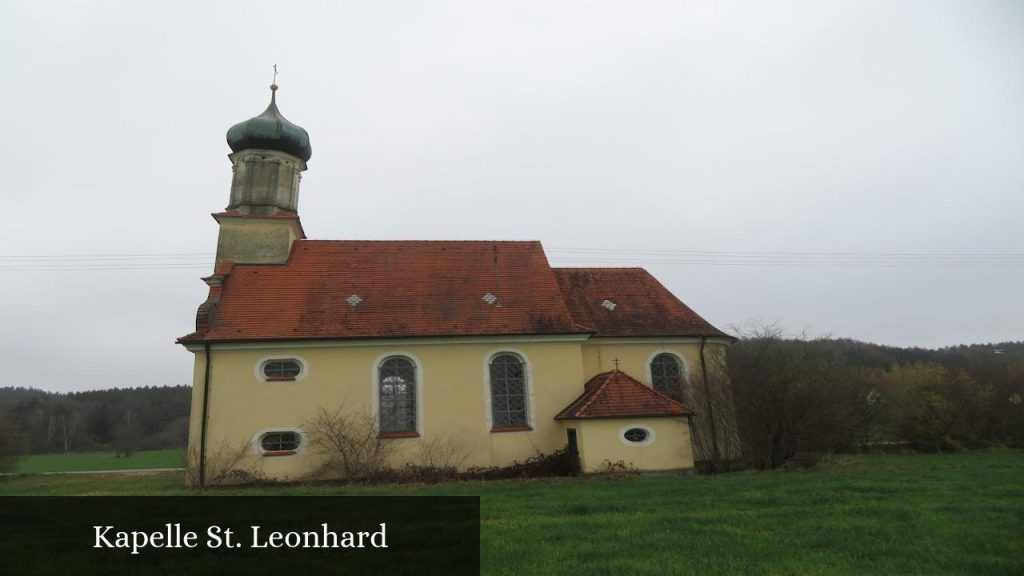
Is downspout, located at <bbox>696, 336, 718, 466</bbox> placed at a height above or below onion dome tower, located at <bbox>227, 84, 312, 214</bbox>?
below

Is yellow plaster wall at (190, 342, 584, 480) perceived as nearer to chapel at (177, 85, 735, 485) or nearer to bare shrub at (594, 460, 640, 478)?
chapel at (177, 85, 735, 485)

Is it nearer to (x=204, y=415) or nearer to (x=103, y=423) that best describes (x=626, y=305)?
(x=204, y=415)

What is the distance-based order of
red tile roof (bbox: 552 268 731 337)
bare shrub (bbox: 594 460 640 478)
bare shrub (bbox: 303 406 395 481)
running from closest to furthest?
bare shrub (bbox: 594 460 640 478) → bare shrub (bbox: 303 406 395 481) → red tile roof (bbox: 552 268 731 337)

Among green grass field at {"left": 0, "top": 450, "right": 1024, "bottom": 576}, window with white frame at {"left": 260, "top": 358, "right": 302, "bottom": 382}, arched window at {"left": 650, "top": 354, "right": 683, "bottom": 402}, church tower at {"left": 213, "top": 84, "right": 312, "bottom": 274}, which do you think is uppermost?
church tower at {"left": 213, "top": 84, "right": 312, "bottom": 274}

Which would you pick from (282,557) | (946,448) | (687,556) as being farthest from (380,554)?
(946,448)

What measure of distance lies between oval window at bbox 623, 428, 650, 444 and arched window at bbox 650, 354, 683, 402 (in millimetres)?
3618

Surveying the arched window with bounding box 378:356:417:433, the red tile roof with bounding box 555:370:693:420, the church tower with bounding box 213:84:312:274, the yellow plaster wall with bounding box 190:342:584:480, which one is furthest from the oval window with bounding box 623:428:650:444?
the church tower with bounding box 213:84:312:274

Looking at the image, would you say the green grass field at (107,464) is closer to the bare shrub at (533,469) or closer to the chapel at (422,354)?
the chapel at (422,354)

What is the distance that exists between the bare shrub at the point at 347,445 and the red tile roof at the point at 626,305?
7590 millimetres

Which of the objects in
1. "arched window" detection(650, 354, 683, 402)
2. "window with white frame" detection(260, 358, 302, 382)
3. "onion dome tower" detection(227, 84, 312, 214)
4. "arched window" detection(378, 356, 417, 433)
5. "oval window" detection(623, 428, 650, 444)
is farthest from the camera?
"onion dome tower" detection(227, 84, 312, 214)

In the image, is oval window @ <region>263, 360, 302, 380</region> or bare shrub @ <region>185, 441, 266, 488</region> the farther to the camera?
oval window @ <region>263, 360, 302, 380</region>

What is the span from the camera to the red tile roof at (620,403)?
15.7 m

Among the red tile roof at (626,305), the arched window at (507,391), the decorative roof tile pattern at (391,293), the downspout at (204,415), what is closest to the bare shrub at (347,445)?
the decorative roof tile pattern at (391,293)

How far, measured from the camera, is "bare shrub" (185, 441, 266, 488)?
15.5m
